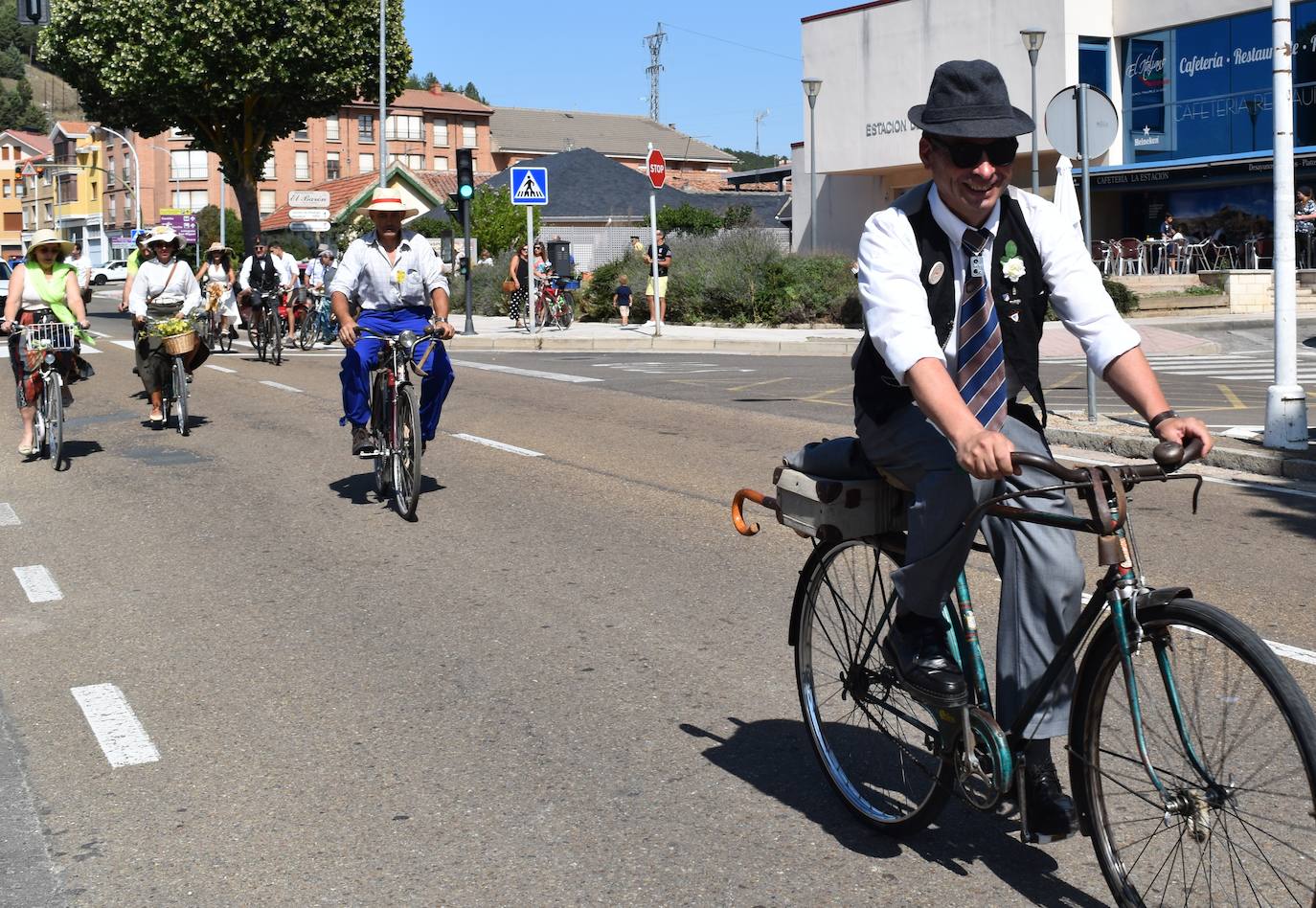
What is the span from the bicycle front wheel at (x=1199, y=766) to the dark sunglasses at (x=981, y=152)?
3.39 ft

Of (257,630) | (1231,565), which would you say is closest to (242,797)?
(257,630)

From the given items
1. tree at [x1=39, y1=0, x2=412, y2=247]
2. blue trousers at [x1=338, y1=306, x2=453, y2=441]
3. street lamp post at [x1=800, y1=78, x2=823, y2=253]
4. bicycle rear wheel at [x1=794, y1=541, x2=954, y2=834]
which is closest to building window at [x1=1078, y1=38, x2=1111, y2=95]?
street lamp post at [x1=800, y1=78, x2=823, y2=253]

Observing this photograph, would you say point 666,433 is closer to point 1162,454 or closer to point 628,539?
point 628,539

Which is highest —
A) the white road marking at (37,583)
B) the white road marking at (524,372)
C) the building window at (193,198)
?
the building window at (193,198)

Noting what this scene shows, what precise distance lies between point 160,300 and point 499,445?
375 centimetres

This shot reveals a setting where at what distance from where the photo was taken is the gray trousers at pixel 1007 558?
342 cm

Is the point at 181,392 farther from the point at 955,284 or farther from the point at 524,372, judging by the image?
the point at 955,284

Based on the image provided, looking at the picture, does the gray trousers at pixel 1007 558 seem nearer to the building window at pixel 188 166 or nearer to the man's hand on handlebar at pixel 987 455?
the man's hand on handlebar at pixel 987 455

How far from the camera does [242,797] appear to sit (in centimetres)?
448

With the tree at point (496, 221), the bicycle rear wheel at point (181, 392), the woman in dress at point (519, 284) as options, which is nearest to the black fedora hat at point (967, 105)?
the bicycle rear wheel at point (181, 392)

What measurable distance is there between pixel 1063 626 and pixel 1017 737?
263 millimetres

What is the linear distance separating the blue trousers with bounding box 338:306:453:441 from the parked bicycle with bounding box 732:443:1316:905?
19.6 feet

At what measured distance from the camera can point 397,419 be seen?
959 centimetres

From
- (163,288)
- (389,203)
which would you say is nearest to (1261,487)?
(389,203)
